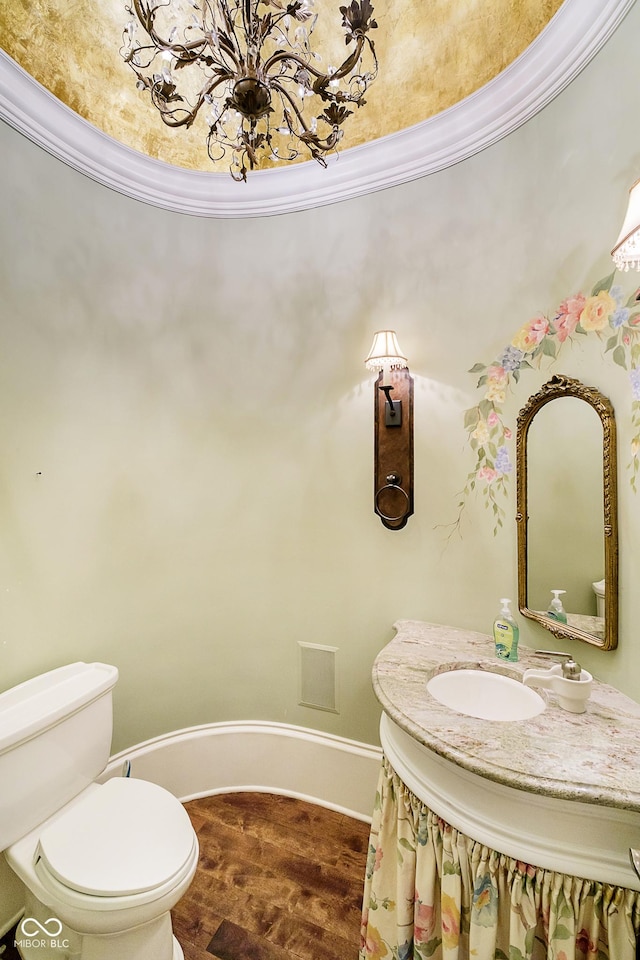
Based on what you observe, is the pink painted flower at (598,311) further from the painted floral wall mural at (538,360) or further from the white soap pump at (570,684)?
the white soap pump at (570,684)

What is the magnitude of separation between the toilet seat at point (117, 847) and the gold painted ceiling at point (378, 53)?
102 inches

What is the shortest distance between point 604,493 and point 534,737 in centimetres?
76

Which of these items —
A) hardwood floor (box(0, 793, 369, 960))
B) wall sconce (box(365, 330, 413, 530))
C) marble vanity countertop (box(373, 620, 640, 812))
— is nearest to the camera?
marble vanity countertop (box(373, 620, 640, 812))

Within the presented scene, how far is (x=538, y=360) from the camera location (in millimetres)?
1598

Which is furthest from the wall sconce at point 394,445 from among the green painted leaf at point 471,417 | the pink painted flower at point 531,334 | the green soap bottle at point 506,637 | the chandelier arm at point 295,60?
the chandelier arm at point 295,60

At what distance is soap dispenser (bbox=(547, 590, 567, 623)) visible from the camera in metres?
1.49

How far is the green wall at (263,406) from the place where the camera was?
60.9 inches

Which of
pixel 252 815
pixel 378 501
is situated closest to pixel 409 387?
pixel 378 501

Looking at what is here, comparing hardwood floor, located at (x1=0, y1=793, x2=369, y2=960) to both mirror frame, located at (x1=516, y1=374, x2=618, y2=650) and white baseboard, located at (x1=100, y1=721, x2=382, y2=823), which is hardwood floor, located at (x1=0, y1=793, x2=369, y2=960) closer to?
white baseboard, located at (x1=100, y1=721, x2=382, y2=823)

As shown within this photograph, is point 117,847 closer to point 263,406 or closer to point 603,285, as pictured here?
point 263,406

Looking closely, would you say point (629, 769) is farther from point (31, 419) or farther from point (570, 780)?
point (31, 419)

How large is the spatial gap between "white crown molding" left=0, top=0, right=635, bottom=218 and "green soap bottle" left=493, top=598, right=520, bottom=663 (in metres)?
1.86

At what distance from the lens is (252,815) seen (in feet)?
6.41

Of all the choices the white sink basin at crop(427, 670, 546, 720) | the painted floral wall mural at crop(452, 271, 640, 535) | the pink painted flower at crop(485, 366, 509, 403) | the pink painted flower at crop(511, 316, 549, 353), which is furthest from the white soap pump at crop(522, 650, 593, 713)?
the pink painted flower at crop(511, 316, 549, 353)
